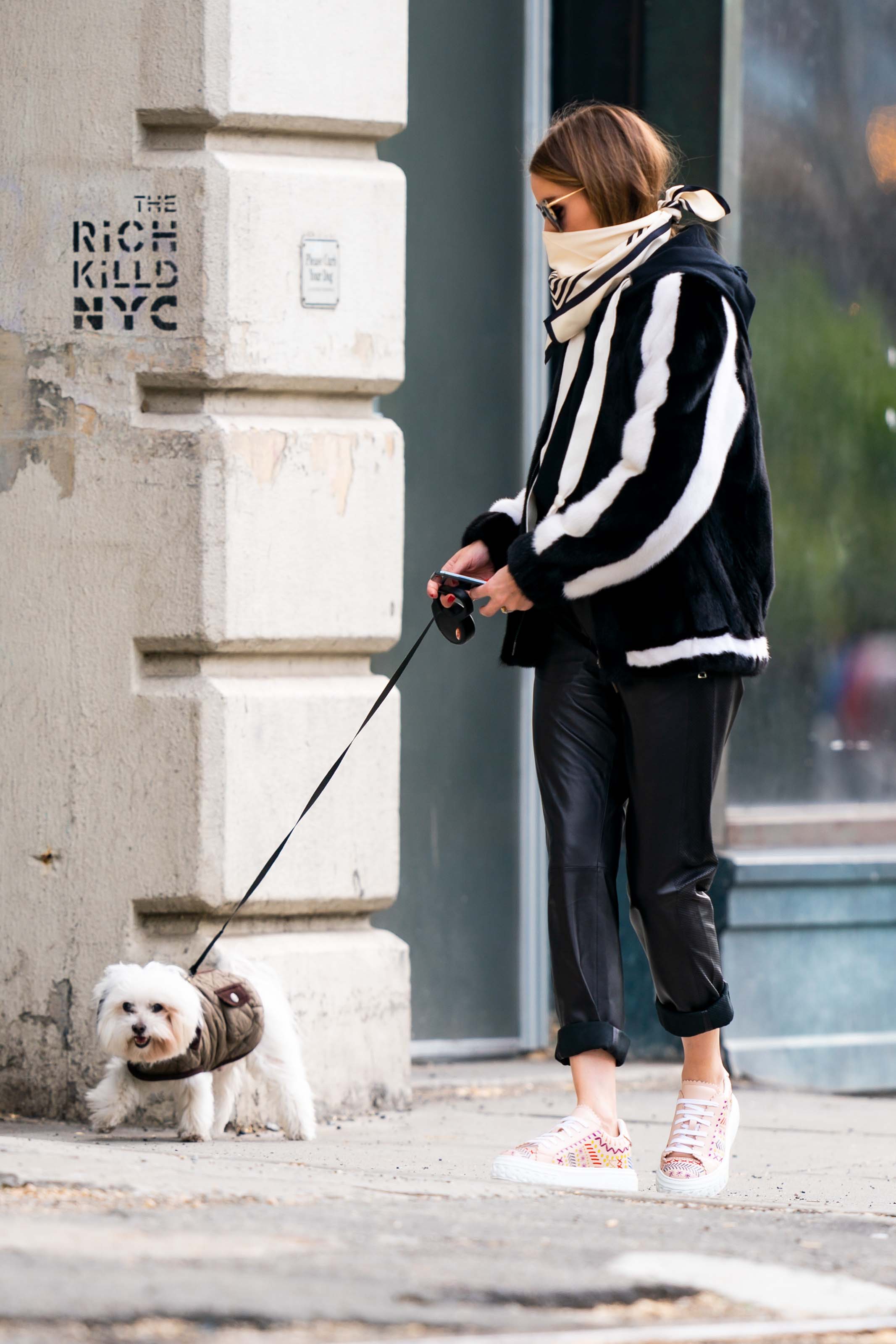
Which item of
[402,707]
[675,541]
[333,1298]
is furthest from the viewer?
[402,707]

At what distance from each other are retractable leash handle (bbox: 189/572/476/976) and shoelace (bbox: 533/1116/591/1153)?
93cm

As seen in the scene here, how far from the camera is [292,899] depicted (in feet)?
16.9

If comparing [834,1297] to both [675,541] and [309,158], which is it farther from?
[309,158]

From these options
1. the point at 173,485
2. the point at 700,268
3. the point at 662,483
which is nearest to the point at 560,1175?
the point at 662,483

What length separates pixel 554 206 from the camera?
4051mm

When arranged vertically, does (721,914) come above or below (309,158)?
below

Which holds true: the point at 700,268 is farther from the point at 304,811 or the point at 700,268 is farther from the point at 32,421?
the point at 32,421

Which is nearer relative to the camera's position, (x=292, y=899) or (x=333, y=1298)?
(x=333, y=1298)

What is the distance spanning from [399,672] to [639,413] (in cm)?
100

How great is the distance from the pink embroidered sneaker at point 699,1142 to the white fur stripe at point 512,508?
1.17 meters

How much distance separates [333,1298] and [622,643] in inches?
61.8

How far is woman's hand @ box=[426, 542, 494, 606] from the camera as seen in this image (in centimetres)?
420

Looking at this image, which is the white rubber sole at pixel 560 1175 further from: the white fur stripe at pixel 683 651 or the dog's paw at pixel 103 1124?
the dog's paw at pixel 103 1124

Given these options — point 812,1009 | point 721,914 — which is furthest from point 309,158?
point 812,1009
